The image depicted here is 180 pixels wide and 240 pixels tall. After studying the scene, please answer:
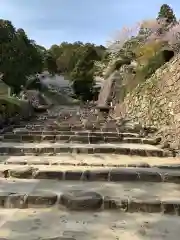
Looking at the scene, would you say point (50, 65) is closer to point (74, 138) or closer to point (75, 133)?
point (75, 133)

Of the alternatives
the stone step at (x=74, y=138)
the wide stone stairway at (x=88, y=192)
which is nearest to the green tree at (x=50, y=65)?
the stone step at (x=74, y=138)

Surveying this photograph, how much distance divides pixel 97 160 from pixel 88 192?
2.13 m

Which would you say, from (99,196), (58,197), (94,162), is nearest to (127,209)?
(99,196)

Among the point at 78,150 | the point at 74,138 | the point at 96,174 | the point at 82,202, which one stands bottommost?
the point at 82,202

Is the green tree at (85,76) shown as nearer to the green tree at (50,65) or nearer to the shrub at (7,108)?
the green tree at (50,65)

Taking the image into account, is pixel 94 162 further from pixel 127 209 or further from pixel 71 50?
pixel 71 50

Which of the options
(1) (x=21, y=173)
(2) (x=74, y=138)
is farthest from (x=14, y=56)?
(1) (x=21, y=173)

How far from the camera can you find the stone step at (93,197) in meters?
4.03

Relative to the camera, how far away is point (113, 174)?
5.29 metres

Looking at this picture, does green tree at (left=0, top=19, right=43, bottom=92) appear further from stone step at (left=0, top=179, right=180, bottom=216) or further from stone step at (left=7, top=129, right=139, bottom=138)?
stone step at (left=0, top=179, right=180, bottom=216)

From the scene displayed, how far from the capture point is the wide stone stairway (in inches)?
136

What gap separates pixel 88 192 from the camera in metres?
4.41

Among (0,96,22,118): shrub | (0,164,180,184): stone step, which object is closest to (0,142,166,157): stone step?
(0,164,180,184): stone step

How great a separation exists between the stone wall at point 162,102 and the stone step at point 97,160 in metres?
1.30
